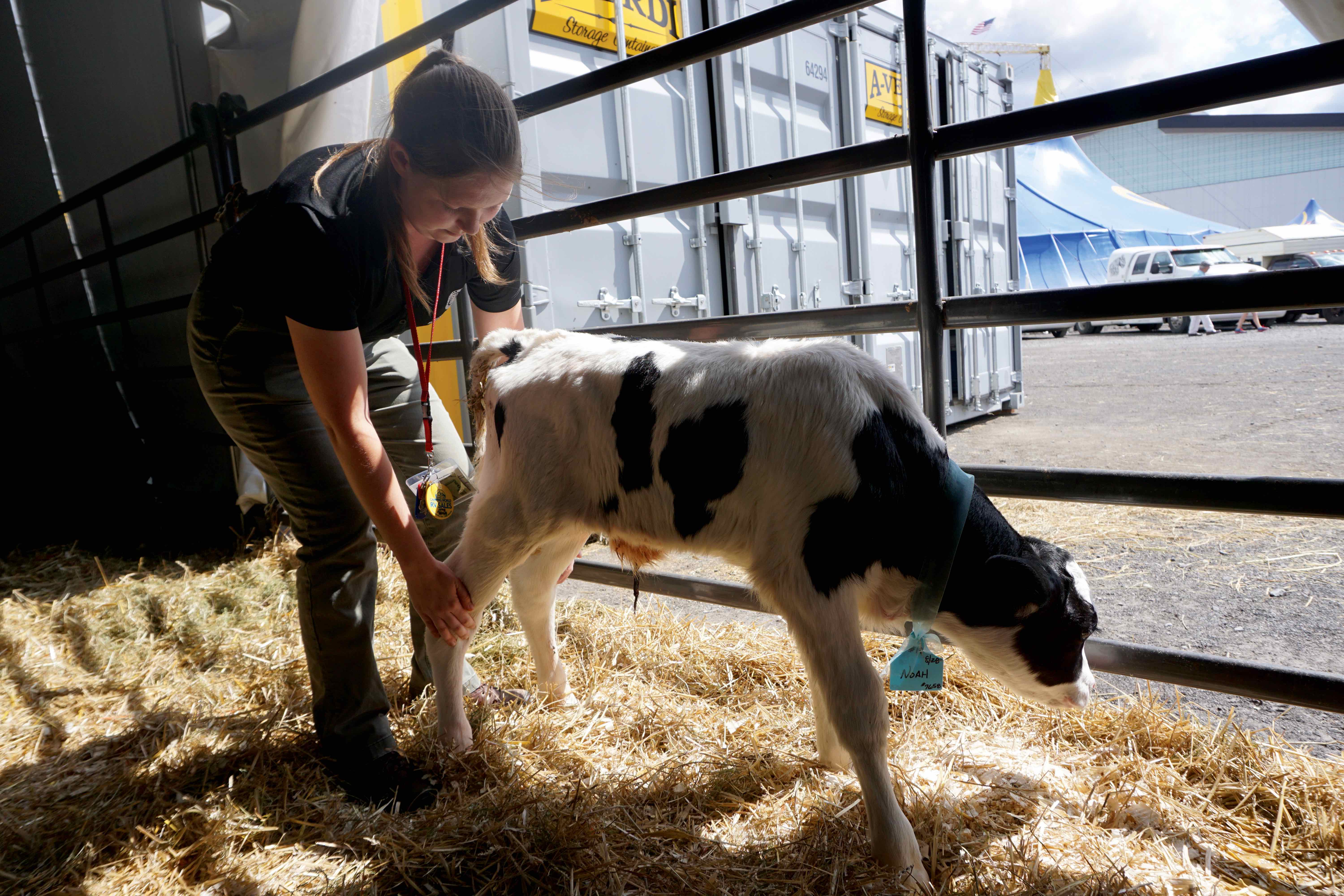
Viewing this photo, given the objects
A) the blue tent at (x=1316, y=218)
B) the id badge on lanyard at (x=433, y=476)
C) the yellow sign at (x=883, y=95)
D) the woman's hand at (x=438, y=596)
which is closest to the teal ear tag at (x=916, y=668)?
the woman's hand at (x=438, y=596)

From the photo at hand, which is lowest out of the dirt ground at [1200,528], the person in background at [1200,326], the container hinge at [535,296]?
the dirt ground at [1200,528]

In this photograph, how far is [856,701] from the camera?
5.09 feet

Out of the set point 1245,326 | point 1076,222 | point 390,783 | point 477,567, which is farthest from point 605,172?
point 1076,222

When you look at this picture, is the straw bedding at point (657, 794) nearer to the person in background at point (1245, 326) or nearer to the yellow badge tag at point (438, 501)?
the yellow badge tag at point (438, 501)

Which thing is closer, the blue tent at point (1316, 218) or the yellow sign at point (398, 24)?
the yellow sign at point (398, 24)

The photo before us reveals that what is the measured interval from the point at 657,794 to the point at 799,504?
32.8 inches

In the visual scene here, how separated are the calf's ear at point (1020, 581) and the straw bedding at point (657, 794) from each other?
1.61 ft

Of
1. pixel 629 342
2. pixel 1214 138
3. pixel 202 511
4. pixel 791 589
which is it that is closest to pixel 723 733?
pixel 791 589

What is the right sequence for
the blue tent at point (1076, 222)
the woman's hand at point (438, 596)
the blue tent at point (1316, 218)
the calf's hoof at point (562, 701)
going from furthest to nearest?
the blue tent at point (1316, 218) < the blue tent at point (1076, 222) < the calf's hoof at point (562, 701) < the woman's hand at point (438, 596)

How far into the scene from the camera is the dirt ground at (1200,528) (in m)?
2.82

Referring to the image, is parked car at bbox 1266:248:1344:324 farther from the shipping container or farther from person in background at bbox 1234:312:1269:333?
the shipping container

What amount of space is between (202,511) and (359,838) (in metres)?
4.51

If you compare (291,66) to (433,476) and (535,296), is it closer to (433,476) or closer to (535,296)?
(535,296)

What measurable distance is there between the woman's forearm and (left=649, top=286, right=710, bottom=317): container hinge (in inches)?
119
